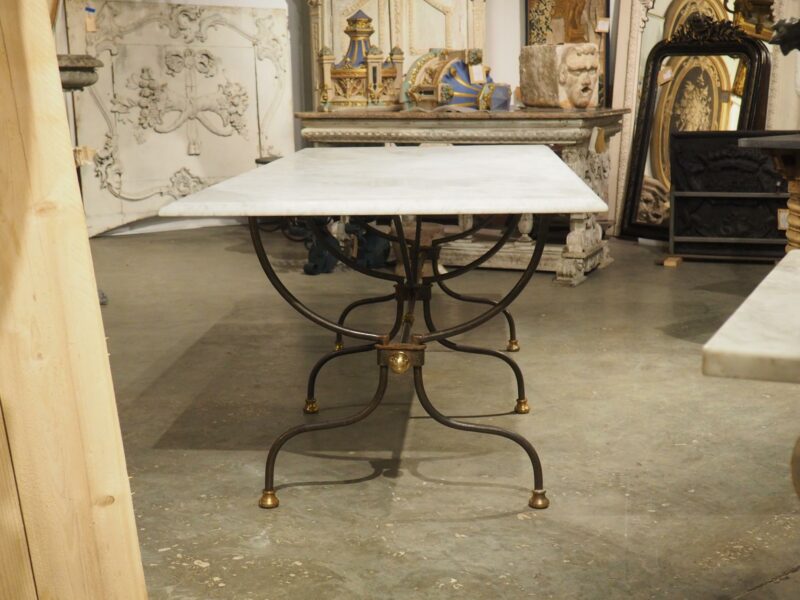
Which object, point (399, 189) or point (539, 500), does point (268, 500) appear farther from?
point (399, 189)

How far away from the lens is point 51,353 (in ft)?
5.82

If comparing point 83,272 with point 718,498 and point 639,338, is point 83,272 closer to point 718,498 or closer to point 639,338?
point 718,498

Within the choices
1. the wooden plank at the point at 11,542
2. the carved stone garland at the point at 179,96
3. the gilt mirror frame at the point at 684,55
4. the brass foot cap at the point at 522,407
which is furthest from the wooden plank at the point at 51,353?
the carved stone garland at the point at 179,96

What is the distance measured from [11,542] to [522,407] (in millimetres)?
2113

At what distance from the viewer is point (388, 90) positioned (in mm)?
7477

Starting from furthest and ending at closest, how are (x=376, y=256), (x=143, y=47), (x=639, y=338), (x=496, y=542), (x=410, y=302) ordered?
1. (x=143, y=47)
2. (x=376, y=256)
3. (x=639, y=338)
4. (x=410, y=302)
5. (x=496, y=542)

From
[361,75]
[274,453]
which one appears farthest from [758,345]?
[361,75]

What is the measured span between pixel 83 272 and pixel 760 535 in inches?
73.1

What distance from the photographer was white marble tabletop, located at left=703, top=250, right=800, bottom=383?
115cm

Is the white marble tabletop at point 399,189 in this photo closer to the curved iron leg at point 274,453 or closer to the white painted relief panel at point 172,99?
the curved iron leg at point 274,453

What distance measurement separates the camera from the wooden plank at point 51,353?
1.72 meters

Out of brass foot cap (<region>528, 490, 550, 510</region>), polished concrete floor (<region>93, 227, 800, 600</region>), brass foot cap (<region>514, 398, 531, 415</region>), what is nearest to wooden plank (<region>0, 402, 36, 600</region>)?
polished concrete floor (<region>93, 227, 800, 600</region>)

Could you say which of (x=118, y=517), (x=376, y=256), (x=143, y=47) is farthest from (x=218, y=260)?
(x=118, y=517)

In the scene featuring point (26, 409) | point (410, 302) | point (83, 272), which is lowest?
point (410, 302)
